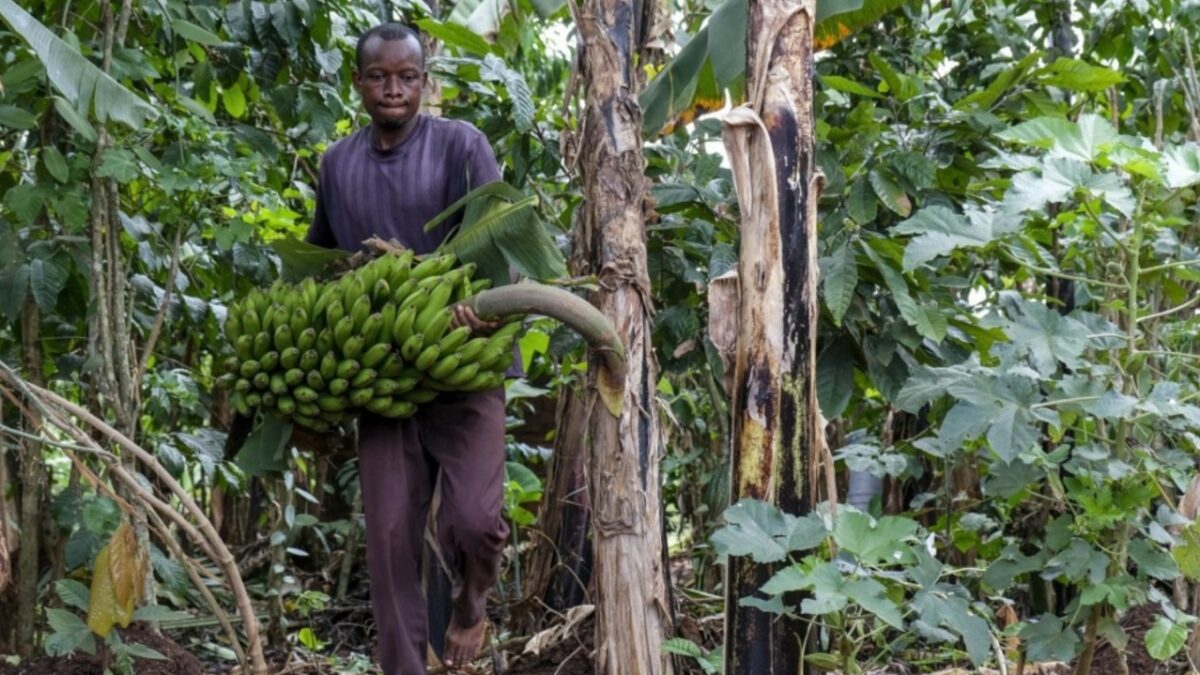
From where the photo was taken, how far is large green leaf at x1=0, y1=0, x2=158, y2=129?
11.1 ft

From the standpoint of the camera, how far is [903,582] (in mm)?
3232

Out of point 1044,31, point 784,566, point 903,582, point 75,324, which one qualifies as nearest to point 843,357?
point 784,566

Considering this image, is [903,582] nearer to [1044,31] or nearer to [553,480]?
[553,480]

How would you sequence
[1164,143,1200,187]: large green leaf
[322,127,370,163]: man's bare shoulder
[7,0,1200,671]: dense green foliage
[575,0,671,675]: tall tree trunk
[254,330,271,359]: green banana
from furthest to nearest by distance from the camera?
[322,127,370,163]: man's bare shoulder, [575,0,671,675]: tall tree trunk, [254,330,271,359]: green banana, [7,0,1200,671]: dense green foliage, [1164,143,1200,187]: large green leaf

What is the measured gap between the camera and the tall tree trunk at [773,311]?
3.54 meters

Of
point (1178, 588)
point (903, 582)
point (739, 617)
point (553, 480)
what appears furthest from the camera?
point (553, 480)

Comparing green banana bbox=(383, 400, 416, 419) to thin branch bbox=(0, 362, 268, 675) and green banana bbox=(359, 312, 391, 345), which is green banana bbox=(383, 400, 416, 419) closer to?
green banana bbox=(359, 312, 391, 345)

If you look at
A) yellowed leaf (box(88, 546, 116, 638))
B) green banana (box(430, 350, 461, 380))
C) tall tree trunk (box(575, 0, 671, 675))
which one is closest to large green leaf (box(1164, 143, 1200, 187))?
tall tree trunk (box(575, 0, 671, 675))

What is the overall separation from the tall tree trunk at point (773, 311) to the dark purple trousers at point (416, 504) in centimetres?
61

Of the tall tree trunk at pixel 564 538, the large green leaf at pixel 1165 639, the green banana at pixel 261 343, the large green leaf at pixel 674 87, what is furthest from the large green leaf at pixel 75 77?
the large green leaf at pixel 1165 639

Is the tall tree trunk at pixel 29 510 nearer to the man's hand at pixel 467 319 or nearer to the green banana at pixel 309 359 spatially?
the green banana at pixel 309 359

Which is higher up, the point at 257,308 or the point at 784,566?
the point at 257,308

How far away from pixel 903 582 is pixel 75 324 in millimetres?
3047

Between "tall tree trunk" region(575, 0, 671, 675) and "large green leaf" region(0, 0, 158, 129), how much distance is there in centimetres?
113
